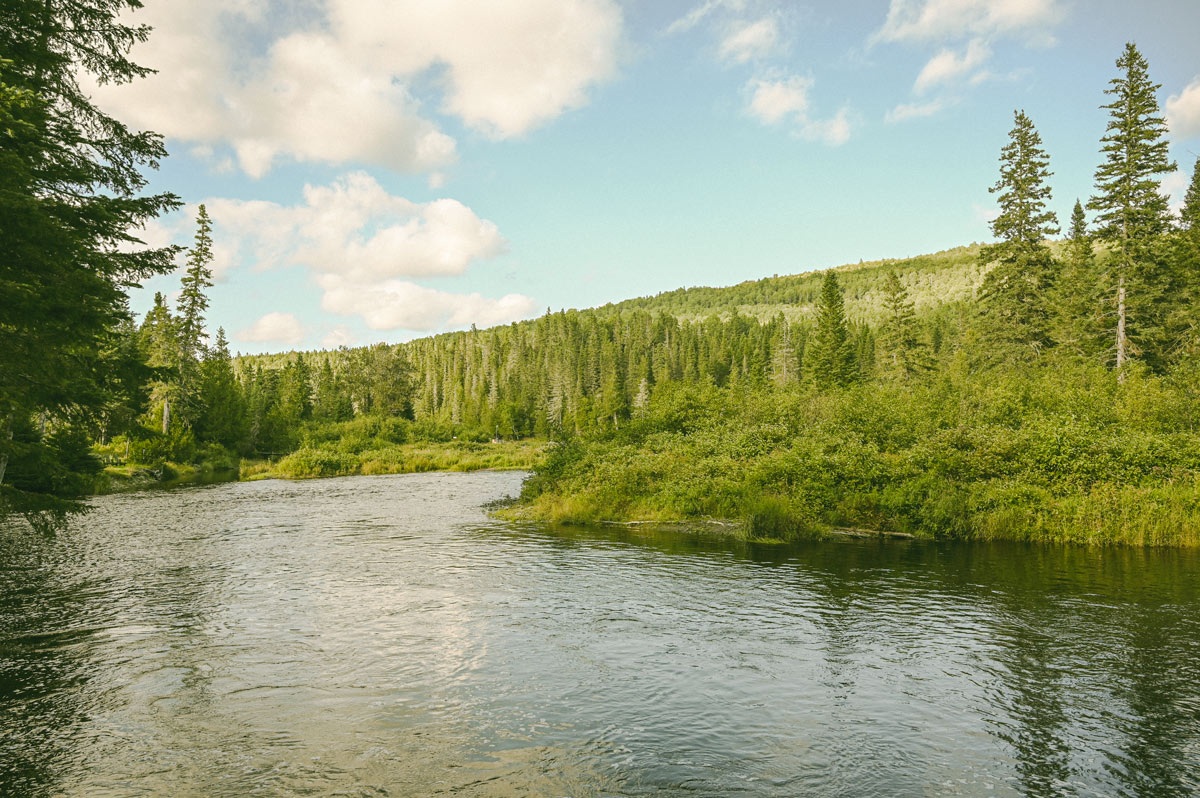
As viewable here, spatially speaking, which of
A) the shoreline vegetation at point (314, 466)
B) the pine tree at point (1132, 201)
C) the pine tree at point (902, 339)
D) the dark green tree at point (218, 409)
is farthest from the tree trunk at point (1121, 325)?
the dark green tree at point (218, 409)

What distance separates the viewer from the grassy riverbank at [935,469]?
23.1 meters

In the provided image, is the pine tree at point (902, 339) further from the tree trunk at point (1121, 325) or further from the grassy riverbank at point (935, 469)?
the grassy riverbank at point (935, 469)

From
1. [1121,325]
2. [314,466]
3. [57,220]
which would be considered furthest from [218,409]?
[1121,325]

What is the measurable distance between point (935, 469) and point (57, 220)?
26.4 meters

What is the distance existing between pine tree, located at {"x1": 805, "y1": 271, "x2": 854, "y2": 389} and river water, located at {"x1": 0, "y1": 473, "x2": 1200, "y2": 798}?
1837 inches

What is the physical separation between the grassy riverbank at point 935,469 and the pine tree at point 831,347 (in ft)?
104

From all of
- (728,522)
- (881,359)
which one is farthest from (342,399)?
(728,522)

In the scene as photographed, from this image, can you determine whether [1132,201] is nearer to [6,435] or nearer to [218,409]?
[6,435]

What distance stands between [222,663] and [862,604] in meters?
12.9

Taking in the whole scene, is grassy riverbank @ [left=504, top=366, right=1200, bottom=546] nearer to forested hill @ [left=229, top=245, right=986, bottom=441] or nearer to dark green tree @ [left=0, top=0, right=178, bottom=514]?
dark green tree @ [left=0, top=0, right=178, bottom=514]

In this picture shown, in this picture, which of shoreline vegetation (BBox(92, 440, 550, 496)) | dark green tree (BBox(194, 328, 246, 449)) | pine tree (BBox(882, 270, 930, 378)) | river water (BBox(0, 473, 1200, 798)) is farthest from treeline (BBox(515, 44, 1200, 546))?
dark green tree (BBox(194, 328, 246, 449))

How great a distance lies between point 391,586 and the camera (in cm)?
1788

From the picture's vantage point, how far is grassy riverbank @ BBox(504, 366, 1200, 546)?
2308cm

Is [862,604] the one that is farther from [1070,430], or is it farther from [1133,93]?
[1133,93]
